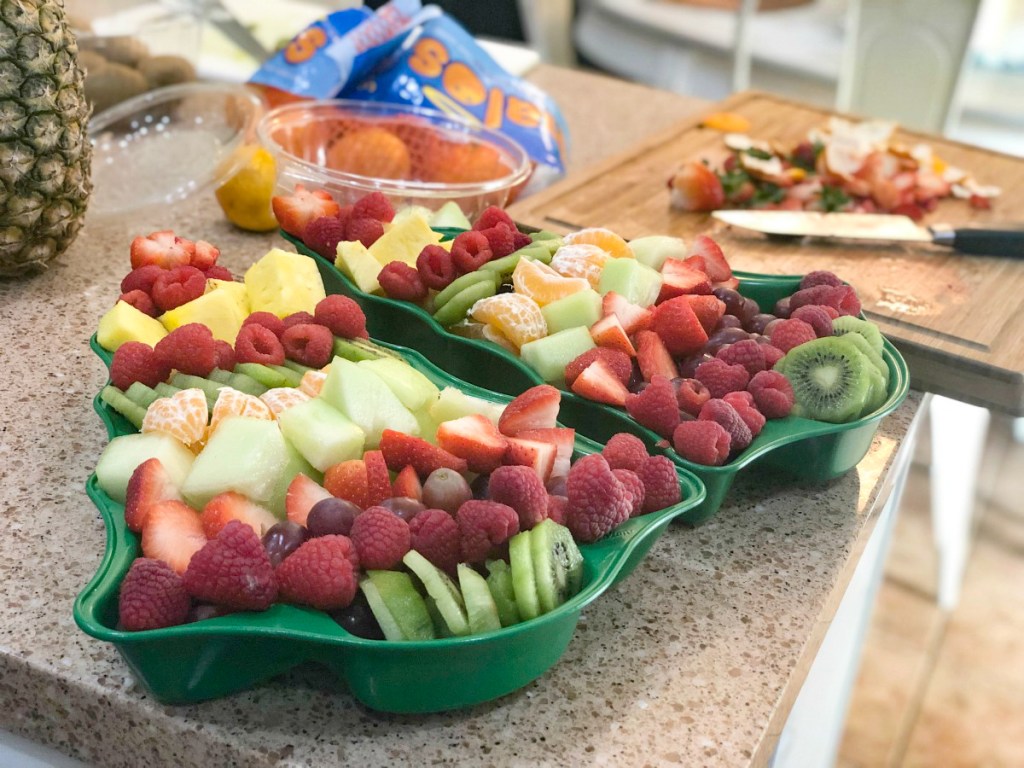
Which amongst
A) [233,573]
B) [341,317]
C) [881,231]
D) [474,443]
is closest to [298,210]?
[341,317]

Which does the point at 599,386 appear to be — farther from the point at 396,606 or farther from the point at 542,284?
the point at 396,606

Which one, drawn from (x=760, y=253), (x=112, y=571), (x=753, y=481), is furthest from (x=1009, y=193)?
(x=112, y=571)

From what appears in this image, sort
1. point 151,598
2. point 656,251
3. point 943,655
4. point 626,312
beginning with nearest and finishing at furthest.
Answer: point 151,598 < point 626,312 < point 656,251 < point 943,655

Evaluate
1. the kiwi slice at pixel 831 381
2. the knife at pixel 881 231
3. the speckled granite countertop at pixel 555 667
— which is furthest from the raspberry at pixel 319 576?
the knife at pixel 881 231

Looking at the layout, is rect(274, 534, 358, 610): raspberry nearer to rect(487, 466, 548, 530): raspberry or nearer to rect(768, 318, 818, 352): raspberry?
rect(487, 466, 548, 530): raspberry

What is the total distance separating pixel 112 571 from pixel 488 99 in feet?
3.40

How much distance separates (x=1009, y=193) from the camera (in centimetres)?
160

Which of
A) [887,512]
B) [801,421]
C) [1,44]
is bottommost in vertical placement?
[887,512]

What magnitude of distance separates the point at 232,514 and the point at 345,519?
0.26 feet

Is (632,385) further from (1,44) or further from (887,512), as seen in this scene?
(1,44)

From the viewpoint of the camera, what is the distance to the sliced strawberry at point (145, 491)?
0.71 meters

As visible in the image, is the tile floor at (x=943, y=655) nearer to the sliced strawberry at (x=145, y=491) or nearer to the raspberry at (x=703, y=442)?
the raspberry at (x=703, y=442)

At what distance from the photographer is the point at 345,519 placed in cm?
70

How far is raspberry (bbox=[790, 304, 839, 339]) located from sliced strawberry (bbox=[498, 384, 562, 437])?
0.29 metres
